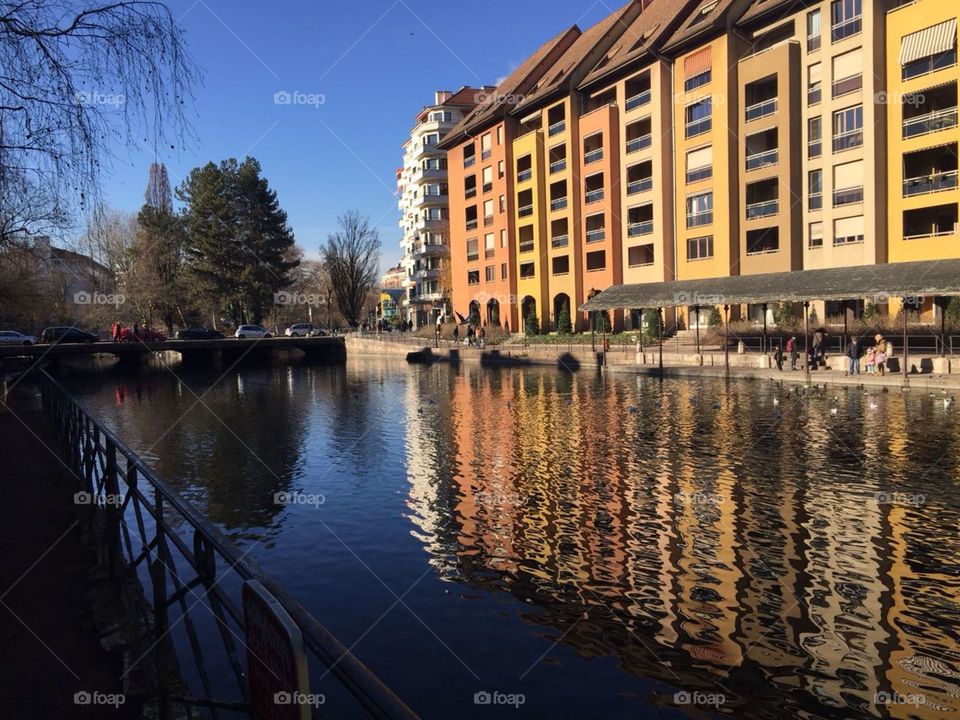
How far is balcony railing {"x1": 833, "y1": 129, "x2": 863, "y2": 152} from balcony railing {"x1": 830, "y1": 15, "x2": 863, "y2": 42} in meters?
4.89

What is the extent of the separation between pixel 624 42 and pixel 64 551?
53760mm

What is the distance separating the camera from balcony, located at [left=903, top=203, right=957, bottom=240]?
3509cm

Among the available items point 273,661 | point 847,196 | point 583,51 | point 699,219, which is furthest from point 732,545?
point 583,51

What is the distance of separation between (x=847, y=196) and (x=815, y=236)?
2.75 metres

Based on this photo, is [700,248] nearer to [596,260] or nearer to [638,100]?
[596,260]

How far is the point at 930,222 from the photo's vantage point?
36125 mm

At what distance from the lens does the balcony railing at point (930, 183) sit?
3425 centimetres

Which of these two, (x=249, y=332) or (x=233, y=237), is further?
(x=233, y=237)

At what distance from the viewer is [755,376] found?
3203 centimetres

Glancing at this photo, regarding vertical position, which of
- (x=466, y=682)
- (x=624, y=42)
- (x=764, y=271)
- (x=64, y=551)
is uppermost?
(x=624, y=42)

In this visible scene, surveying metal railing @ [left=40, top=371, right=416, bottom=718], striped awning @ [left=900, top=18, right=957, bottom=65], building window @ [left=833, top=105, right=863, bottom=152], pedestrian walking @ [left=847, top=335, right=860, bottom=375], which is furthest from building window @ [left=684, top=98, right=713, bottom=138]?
metal railing @ [left=40, top=371, right=416, bottom=718]

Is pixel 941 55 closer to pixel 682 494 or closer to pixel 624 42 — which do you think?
pixel 624 42

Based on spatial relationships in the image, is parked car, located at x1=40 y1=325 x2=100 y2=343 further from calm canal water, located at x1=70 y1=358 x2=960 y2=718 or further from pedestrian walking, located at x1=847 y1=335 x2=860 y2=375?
pedestrian walking, located at x1=847 y1=335 x2=860 y2=375

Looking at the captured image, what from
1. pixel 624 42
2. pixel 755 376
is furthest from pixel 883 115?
pixel 624 42
